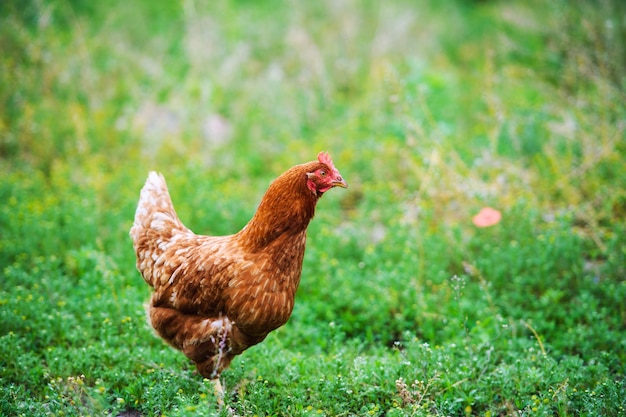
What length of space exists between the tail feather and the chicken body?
203mm

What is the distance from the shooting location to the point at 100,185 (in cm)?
653

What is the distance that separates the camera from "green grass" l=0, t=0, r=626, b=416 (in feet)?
12.4

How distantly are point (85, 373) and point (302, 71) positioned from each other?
5967 millimetres

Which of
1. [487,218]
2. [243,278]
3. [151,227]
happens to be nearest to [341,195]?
[487,218]

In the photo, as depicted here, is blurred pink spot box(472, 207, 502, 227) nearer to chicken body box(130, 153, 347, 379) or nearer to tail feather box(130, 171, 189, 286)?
chicken body box(130, 153, 347, 379)

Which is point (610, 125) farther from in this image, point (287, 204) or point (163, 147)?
point (163, 147)

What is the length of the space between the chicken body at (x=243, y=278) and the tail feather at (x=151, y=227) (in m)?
0.20

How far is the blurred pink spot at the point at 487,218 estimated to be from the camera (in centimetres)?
529

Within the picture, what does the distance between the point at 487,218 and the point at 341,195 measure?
189 cm

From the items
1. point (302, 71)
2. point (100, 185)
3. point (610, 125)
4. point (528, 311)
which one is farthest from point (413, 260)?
point (302, 71)

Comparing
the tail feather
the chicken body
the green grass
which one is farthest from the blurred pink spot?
the tail feather

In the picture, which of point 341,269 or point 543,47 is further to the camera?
point 543,47

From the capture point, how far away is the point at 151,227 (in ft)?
13.0

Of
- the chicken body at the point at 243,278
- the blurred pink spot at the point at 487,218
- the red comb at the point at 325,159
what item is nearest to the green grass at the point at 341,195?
the blurred pink spot at the point at 487,218
